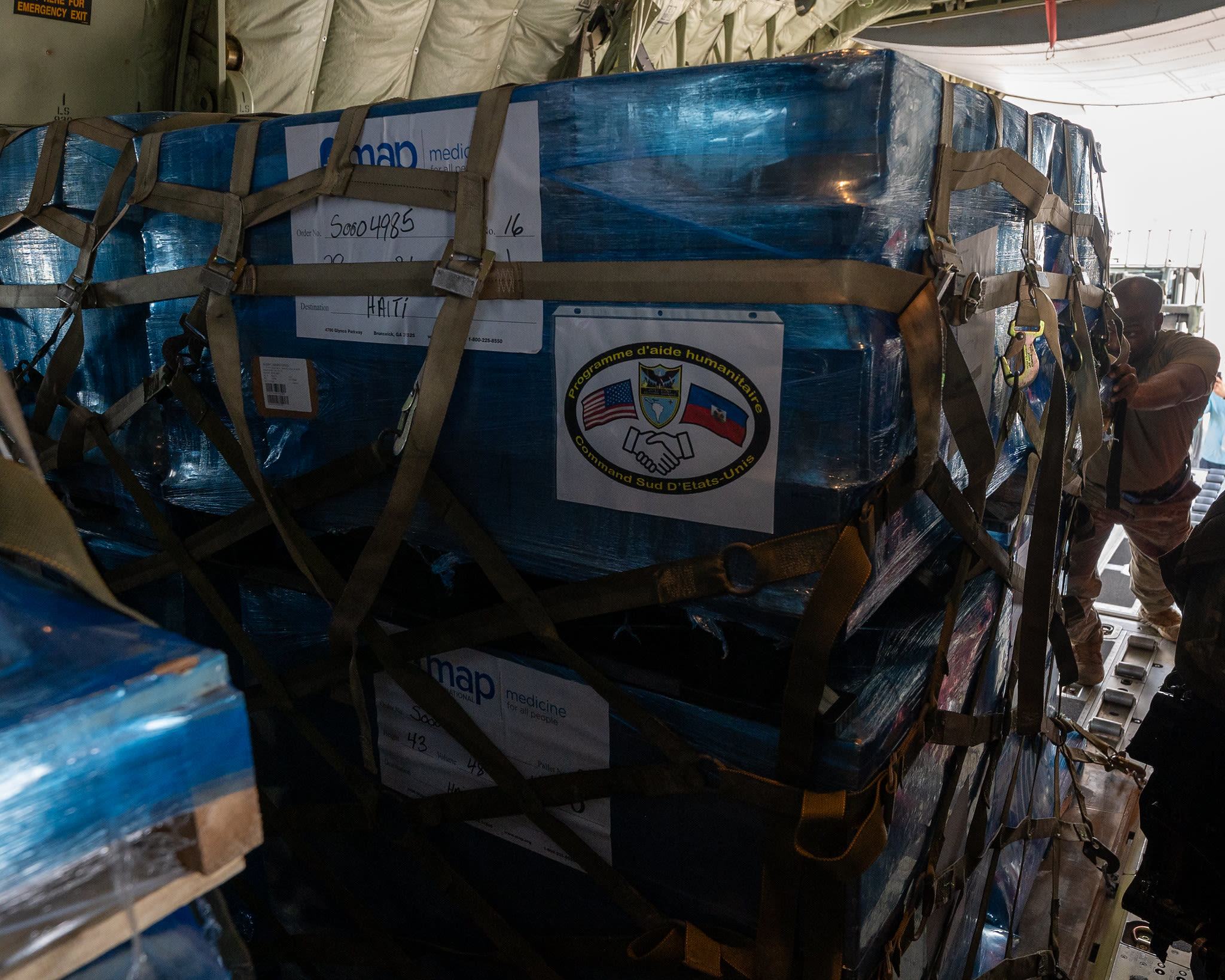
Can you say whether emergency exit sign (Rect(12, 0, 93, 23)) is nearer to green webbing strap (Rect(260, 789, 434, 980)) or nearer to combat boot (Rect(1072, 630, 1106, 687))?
green webbing strap (Rect(260, 789, 434, 980))

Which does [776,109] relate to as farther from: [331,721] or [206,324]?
[331,721]

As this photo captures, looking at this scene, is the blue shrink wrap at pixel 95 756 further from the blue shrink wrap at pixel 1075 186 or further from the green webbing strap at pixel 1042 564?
the blue shrink wrap at pixel 1075 186

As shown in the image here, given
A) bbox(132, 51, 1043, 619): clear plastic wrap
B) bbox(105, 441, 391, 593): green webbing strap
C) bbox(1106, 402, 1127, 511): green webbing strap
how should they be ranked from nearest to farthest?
1. bbox(132, 51, 1043, 619): clear plastic wrap
2. bbox(105, 441, 391, 593): green webbing strap
3. bbox(1106, 402, 1127, 511): green webbing strap

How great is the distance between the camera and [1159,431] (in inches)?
177

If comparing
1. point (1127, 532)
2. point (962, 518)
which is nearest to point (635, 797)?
point (962, 518)

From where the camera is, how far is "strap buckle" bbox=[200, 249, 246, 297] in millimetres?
1917

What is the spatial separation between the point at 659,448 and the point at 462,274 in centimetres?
48

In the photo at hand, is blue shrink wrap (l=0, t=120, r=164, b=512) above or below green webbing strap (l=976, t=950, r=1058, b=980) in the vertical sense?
above

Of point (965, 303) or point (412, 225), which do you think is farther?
point (412, 225)

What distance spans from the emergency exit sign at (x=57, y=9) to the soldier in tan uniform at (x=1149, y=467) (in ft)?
14.9

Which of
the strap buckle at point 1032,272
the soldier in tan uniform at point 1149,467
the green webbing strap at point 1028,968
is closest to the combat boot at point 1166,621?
the soldier in tan uniform at point 1149,467

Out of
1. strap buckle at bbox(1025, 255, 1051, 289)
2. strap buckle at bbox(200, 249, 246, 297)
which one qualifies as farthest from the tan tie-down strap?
strap buckle at bbox(200, 249, 246, 297)

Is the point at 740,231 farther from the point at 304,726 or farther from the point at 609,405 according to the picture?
the point at 304,726

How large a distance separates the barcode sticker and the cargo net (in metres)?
0.11
